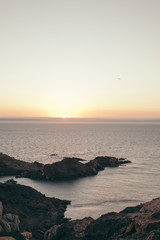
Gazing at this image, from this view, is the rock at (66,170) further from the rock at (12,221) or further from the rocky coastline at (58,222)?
the rock at (12,221)

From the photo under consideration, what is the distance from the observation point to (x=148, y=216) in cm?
2380

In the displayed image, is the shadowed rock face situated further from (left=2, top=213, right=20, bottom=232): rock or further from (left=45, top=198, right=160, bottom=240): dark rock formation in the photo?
(left=45, top=198, right=160, bottom=240): dark rock formation

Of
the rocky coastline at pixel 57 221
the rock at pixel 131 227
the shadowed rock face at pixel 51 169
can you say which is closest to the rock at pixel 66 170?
the shadowed rock face at pixel 51 169

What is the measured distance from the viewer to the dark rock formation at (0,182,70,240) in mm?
37344

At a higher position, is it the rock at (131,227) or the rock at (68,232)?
the rock at (131,227)

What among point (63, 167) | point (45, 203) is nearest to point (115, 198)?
point (45, 203)

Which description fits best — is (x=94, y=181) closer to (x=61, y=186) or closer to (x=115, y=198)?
(x=61, y=186)

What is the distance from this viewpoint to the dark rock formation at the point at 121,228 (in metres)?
22.4

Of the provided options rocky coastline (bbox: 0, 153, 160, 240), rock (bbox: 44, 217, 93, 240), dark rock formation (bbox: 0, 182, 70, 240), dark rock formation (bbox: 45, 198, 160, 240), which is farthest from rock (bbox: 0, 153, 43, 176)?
dark rock formation (bbox: 45, 198, 160, 240)

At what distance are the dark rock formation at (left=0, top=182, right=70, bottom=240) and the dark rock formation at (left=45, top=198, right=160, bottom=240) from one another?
4.48m

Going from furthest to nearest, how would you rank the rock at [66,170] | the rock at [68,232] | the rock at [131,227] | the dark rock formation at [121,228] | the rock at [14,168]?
the rock at [14,168], the rock at [66,170], the rock at [68,232], the dark rock formation at [121,228], the rock at [131,227]

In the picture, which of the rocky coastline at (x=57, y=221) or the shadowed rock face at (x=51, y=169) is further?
the shadowed rock face at (x=51, y=169)

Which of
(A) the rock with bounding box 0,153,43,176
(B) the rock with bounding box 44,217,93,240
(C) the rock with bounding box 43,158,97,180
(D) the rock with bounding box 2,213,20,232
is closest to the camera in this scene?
(B) the rock with bounding box 44,217,93,240

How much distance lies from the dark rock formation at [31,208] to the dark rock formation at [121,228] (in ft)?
14.7
